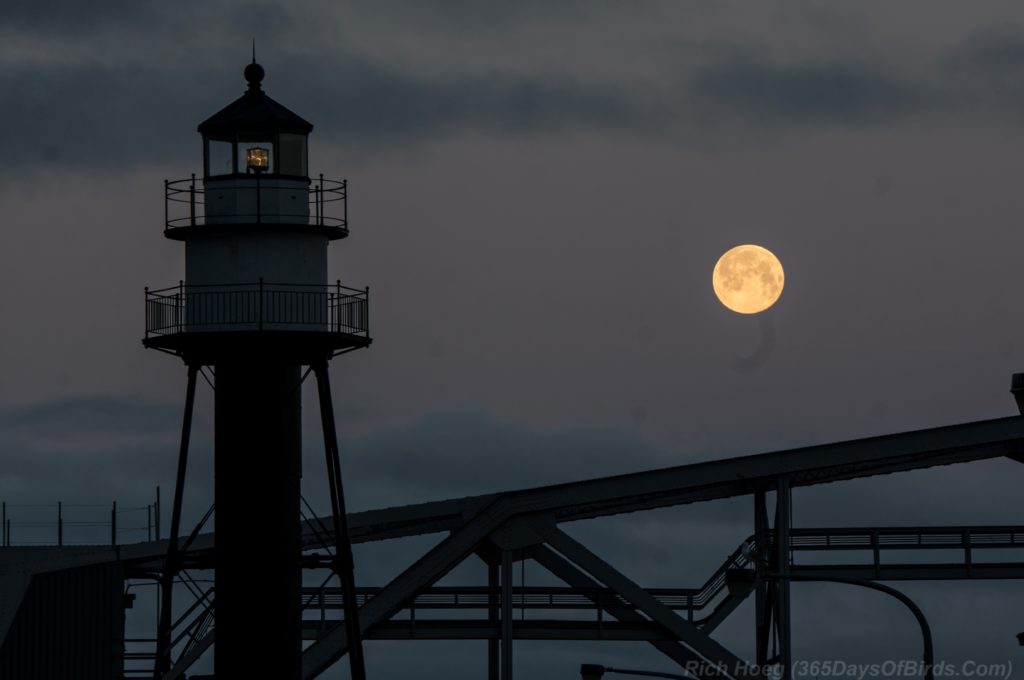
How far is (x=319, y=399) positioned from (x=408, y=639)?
11.5 m

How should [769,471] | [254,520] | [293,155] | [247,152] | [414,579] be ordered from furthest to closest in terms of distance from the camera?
1. [414,579]
2. [769,471]
3. [293,155]
4. [247,152]
5. [254,520]

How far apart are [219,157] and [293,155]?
1.94 metres

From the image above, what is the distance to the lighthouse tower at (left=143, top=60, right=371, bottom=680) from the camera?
55.5m

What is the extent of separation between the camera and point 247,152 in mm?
56344

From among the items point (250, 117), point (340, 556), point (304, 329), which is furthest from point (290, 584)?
point (250, 117)

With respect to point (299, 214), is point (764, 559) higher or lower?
lower

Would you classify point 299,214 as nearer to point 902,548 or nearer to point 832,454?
point 832,454

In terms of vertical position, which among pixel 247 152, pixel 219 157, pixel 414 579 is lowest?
pixel 414 579

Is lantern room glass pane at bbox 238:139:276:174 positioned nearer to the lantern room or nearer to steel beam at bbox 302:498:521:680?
the lantern room

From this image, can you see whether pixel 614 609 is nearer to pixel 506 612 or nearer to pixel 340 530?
pixel 506 612

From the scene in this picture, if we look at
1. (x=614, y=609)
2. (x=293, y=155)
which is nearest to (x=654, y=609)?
(x=614, y=609)

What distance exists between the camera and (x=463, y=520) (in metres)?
65.6

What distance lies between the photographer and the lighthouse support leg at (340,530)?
186ft

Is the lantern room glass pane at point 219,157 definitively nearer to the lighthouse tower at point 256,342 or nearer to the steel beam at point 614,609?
the lighthouse tower at point 256,342
